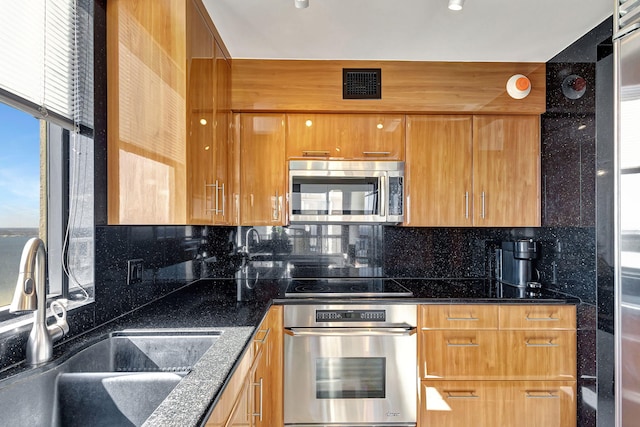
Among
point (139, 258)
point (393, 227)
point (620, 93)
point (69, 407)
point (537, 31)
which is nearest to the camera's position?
point (69, 407)

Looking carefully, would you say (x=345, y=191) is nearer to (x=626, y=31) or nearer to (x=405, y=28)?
(x=405, y=28)

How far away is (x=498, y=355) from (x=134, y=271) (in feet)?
6.26

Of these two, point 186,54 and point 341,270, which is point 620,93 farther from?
point 341,270

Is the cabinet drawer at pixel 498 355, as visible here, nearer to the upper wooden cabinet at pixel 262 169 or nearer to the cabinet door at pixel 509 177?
the cabinet door at pixel 509 177

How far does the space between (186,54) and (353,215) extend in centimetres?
131

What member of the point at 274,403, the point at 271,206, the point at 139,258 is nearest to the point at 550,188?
the point at 271,206

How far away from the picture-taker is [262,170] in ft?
7.70

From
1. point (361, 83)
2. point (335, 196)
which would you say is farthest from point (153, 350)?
point (361, 83)

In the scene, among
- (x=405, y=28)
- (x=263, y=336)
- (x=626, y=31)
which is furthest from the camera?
(x=405, y=28)

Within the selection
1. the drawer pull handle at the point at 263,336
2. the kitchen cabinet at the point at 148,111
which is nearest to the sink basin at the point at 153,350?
the drawer pull handle at the point at 263,336

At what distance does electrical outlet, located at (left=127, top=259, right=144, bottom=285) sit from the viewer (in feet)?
5.24

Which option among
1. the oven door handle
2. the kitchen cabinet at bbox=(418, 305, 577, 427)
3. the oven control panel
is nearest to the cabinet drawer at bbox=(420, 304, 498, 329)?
the kitchen cabinet at bbox=(418, 305, 577, 427)

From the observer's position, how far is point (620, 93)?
1305mm

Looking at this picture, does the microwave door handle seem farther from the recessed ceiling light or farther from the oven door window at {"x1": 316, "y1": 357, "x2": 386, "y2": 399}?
the recessed ceiling light
